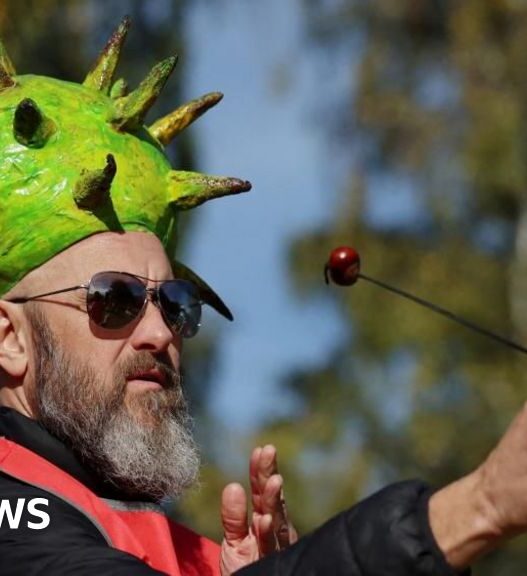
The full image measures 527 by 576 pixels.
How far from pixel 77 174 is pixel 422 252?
12.6m

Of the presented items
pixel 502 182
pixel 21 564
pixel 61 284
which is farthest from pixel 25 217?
pixel 502 182

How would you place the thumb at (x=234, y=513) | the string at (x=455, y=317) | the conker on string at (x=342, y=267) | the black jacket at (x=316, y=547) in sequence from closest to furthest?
the black jacket at (x=316, y=547)
the string at (x=455, y=317)
the conker on string at (x=342, y=267)
the thumb at (x=234, y=513)

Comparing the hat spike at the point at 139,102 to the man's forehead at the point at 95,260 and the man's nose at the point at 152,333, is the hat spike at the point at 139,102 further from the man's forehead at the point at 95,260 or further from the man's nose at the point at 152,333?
the man's nose at the point at 152,333

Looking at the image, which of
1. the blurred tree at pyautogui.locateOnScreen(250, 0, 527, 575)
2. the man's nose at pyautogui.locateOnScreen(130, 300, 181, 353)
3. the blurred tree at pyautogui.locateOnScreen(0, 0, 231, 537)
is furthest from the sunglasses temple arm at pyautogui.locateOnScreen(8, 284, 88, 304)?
the blurred tree at pyautogui.locateOnScreen(250, 0, 527, 575)

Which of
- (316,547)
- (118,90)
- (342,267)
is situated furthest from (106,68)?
(316,547)

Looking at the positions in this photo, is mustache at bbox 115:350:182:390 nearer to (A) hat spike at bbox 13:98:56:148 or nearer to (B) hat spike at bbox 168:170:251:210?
(B) hat spike at bbox 168:170:251:210

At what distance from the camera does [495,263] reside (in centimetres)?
1683

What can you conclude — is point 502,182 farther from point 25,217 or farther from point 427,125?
point 25,217

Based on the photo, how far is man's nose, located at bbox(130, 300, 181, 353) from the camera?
14.6 ft

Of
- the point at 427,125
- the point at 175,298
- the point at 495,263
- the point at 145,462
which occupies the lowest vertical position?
the point at 495,263

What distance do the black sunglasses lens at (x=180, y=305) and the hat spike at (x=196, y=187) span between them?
0.76 ft

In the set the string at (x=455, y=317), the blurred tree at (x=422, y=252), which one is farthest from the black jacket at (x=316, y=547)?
the blurred tree at (x=422, y=252)

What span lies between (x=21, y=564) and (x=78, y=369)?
0.76 meters

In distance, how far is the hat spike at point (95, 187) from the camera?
4410mm
